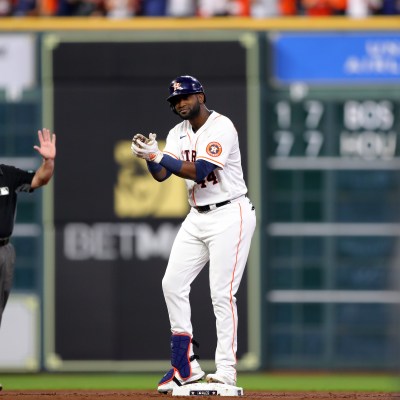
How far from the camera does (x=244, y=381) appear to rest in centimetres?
1463

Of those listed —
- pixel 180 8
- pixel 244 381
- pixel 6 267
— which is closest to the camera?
pixel 6 267

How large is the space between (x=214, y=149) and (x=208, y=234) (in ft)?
1.95

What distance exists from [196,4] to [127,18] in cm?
81

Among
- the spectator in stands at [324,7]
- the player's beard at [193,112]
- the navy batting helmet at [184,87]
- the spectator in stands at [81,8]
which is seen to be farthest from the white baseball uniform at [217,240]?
the spectator in stands at [324,7]

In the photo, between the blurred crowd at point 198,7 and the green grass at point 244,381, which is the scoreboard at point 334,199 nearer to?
the green grass at point 244,381


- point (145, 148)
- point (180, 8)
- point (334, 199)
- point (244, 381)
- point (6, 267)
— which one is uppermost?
point (180, 8)

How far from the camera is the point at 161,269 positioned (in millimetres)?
15320

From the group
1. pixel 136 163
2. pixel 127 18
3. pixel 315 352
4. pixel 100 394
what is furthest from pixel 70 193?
pixel 100 394

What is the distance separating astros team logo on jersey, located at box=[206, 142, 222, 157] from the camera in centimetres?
986

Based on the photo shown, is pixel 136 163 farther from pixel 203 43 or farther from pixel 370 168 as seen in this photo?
pixel 370 168

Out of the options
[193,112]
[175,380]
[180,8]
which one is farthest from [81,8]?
[175,380]

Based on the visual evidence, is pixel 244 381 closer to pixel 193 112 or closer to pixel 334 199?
pixel 334 199

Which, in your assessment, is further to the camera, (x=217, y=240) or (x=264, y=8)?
(x=264, y=8)

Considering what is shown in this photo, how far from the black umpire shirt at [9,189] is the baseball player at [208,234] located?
1416mm
